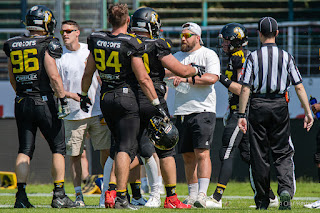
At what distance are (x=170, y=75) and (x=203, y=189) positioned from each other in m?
1.50

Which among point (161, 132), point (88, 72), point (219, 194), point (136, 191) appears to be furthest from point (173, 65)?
point (136, 191)

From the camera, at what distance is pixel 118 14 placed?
22.0 feet

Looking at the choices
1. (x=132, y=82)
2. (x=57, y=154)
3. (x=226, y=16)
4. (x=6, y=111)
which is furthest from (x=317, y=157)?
(x=226, y=16)

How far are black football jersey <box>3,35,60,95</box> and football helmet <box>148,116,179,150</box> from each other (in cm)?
140

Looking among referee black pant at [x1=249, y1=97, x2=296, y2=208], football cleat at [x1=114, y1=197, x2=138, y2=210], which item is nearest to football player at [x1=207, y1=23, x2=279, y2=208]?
referee black pant at [x1=249, y1=97, x2=296, y2=208]

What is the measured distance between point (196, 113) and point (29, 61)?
198 cm

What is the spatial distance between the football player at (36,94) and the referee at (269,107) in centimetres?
208

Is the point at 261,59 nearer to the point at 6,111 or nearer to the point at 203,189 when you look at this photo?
the point at 203,189

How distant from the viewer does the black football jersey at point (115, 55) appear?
21.6ft

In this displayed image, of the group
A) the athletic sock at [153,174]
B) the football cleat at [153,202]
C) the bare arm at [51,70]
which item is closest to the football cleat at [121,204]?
the football cleat at [153,202]

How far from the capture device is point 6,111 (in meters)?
11.6

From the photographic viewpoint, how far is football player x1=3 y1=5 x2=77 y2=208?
281 inches

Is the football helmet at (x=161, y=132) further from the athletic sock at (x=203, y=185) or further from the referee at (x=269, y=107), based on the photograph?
the athletic sock at (x=203, y=185)

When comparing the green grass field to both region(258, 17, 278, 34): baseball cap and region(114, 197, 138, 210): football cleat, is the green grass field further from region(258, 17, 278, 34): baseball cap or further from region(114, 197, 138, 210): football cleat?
region(258, 17, 278, 34): baseball cap
